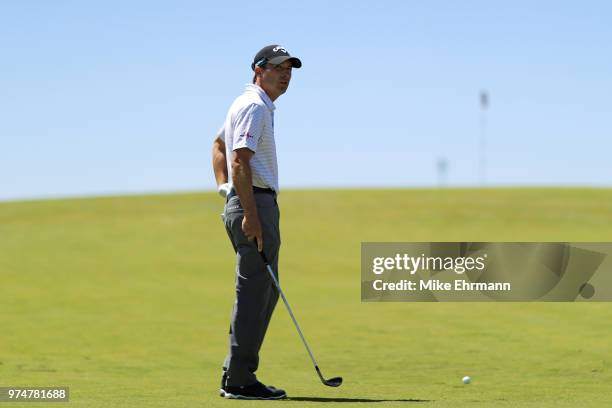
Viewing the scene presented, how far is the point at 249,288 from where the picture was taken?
7070 mm

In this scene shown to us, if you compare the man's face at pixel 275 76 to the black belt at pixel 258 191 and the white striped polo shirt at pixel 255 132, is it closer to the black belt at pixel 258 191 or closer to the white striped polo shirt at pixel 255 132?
the white striped polo shirt at pixel 255 132

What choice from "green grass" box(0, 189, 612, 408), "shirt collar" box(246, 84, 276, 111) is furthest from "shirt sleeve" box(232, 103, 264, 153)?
"green grass" box(0, 189, 612, 408)

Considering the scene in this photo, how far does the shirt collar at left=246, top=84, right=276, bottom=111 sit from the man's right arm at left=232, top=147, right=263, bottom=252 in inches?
16.6

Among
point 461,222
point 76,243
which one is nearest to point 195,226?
point 76,243

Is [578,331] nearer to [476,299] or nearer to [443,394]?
[476,299]

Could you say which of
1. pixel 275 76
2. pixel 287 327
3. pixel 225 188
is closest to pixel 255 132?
pixel 275 76

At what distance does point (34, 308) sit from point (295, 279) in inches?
289

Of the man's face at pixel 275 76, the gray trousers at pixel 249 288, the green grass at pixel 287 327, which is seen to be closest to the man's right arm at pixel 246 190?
the gray trousers at pixel 249 288

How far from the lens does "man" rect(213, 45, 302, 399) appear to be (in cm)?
687

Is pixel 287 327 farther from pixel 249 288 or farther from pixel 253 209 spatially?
pixel 253 209

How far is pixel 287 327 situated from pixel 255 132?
7.24 meters

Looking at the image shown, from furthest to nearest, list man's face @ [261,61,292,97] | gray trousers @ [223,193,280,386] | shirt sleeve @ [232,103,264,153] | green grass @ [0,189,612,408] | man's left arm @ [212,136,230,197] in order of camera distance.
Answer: green grass @ [0,189,612,408] → man's left arm @ [212,136,230,197] → man's face @ [261,61,292,97] → gray trousers @ [223,193,280,386] → shirt sleeve @ [232,103,264,153]

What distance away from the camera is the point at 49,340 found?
40.4ft

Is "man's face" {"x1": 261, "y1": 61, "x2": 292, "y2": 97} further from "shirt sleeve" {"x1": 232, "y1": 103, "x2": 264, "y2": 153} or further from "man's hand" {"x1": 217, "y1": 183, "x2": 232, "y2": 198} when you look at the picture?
"man's hand" {"x1": 217, "y1": 183, "x2": 232, "y2": 198}
